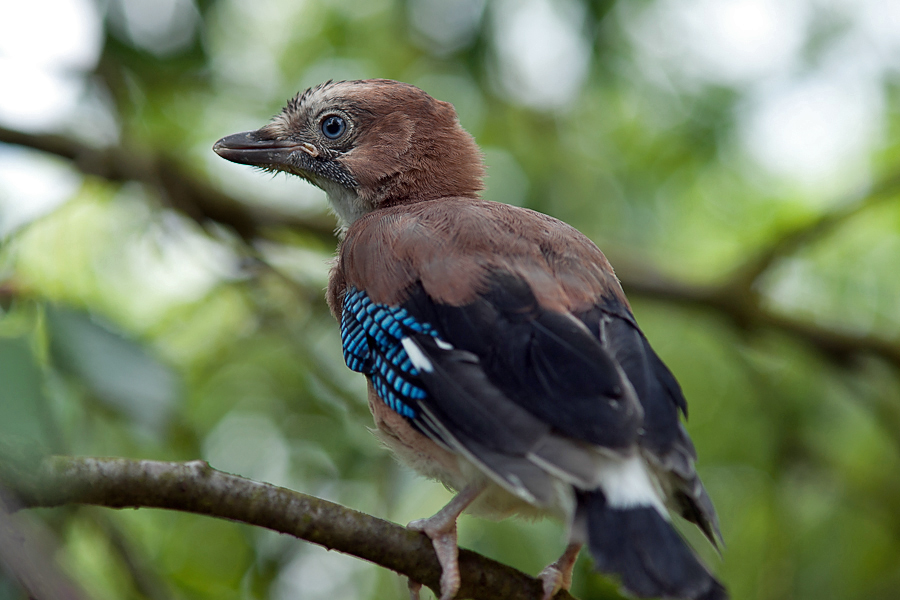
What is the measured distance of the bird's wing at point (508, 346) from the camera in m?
2.81

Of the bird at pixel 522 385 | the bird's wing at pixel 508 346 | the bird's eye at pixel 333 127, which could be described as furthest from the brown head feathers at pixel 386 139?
the bird's wing at pixel 508 346

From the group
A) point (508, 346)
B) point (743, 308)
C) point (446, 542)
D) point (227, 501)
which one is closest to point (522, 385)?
point (508, 346)

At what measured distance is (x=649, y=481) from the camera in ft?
9.40

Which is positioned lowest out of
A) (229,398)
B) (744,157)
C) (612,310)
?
(229,398)

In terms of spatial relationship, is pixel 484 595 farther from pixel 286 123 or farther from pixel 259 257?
pixel 259 257

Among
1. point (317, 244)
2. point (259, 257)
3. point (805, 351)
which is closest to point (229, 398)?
point (259, 257)

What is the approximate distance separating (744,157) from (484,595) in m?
5.82

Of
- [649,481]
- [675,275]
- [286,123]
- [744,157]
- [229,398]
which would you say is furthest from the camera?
[744,157]

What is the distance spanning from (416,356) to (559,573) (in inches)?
37.2

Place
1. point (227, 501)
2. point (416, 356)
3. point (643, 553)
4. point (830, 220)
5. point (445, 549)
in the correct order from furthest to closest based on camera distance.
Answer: point (830, 220)
point (416, 356)
point (445, 549)
point (227, 501)
point (643, 553)

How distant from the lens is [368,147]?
14.6 ft

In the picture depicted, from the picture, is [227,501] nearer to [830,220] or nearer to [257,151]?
[257,151]

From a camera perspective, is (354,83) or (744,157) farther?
(744,157)

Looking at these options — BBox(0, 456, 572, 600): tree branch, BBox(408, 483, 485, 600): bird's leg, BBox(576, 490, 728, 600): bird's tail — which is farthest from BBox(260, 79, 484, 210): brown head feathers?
BBox(576, 490, 728, 600): bird's tail
